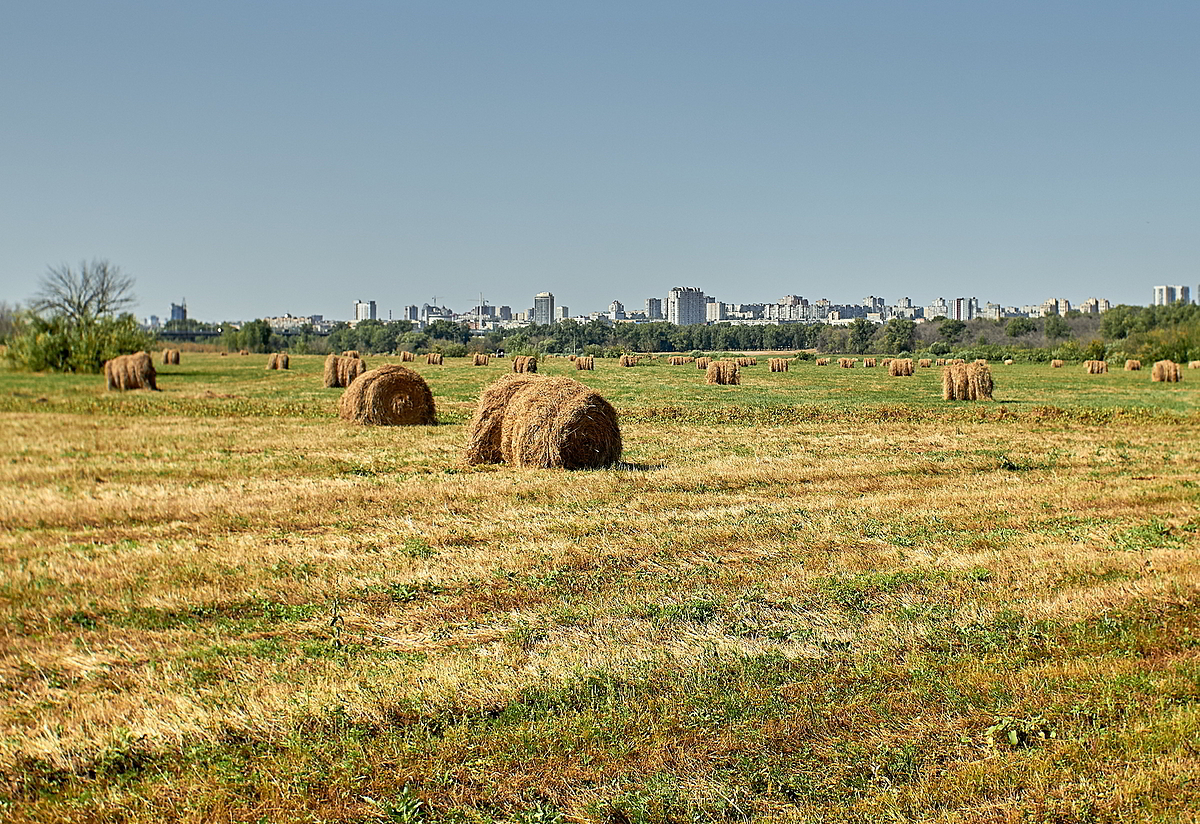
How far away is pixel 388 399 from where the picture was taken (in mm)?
22766

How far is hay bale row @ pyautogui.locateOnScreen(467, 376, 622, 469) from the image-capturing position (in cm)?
1519

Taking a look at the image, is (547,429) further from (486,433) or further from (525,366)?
(525,366)

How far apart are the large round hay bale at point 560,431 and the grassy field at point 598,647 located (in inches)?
31.6

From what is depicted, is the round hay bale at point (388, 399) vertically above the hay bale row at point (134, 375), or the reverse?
the hay bale row at point (134, 375)

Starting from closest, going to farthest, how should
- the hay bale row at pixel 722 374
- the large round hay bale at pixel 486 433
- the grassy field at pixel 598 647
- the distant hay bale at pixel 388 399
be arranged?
the grassy field at pixel 598 647
the large round hay bale at pixel 486 433
the distant hay bale at pixel 388 399
the hay bale row at pixel 722 374

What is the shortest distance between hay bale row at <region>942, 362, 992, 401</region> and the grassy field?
19538 mm

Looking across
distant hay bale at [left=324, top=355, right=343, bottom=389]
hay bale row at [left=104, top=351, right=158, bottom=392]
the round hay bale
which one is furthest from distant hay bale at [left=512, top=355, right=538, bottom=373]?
the round hay bale

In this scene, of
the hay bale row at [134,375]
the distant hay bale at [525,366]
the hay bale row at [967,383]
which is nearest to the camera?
the hay bale row at [967,383]

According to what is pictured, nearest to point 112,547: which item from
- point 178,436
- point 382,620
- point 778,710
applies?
point 382,620

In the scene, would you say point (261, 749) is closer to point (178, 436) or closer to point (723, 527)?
point (723, 527)

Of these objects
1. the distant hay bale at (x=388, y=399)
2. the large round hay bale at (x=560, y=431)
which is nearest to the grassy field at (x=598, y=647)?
the large round hay bale at (x=560, y=431)

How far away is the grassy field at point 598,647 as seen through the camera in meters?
4.70

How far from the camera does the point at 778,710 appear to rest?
5531 millimetres

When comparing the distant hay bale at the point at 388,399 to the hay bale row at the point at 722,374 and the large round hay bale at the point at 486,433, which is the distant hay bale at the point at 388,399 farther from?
the hay bale row at the point at 722,374
